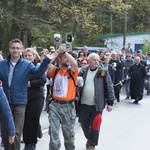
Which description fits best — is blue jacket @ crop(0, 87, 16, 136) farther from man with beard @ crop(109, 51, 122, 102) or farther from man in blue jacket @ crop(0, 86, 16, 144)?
man with beard @ crop(109, 51, 122, 102)

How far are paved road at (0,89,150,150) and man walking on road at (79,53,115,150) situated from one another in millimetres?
592

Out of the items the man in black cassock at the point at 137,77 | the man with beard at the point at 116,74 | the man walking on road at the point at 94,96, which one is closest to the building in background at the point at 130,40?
the man with beard at the point at 116,74

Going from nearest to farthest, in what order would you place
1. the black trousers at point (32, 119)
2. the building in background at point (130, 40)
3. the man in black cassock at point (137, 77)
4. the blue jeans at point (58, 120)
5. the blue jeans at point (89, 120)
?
the blue jeans at point (58, 120), the black trousers at point (32, 119), the blue jeans at point (89, 120), the man in black cassock at point (137, 77), the building in background at point (130, 40)

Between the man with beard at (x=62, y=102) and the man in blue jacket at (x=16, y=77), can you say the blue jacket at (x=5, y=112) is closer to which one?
the man in blue jacket at (x=16, y=77)

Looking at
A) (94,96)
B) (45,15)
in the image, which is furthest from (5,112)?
(45,15)

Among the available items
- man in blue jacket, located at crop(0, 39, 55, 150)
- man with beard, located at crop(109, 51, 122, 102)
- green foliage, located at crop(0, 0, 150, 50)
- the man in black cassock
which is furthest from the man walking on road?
green foliage, located at crop(0, 0, 150, 50)

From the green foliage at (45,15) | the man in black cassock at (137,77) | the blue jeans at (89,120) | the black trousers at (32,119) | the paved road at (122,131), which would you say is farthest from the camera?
the green foliage at (45,15)

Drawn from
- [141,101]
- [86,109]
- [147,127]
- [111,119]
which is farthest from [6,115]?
[141,101]

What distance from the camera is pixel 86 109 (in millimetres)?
6445

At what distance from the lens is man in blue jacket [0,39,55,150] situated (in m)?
5.08

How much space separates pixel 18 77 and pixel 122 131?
3832 millimetres

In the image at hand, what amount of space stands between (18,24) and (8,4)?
219 centimetres

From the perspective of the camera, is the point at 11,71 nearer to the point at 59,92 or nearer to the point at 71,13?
the point at 59,92

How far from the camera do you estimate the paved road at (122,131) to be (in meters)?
7.03
